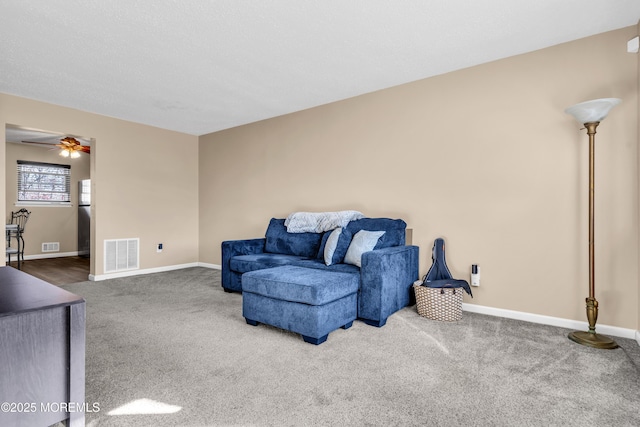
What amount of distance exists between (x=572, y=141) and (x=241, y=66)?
3.00 meters

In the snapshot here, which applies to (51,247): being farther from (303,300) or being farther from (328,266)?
(303,300)

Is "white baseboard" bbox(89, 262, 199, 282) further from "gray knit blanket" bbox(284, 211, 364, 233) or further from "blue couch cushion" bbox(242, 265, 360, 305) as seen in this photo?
"blue couch cushion" bbox(242, 265, 360, 305)

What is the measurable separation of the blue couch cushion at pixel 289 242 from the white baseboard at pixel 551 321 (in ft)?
5.54

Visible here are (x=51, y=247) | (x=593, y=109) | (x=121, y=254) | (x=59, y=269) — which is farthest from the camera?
(x=51, y=247)

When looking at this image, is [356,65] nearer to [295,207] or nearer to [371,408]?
[295,207]

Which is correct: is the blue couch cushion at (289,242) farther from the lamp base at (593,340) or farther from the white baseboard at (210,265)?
the lamp base at (593,340)

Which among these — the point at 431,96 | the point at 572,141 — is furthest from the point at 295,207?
the point at 572,141

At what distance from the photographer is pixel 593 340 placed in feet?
8.04

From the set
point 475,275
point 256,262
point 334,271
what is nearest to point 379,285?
point 334,271

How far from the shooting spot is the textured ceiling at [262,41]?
2.35 meters

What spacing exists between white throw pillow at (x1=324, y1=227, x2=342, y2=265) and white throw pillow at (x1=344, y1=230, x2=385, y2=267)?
144 mm

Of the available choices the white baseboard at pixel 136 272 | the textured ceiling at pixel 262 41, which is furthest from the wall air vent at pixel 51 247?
the textured ceiling at pixel 262 41

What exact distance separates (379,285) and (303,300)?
0.69 metres

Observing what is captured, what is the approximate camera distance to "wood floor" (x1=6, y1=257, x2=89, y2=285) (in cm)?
481
